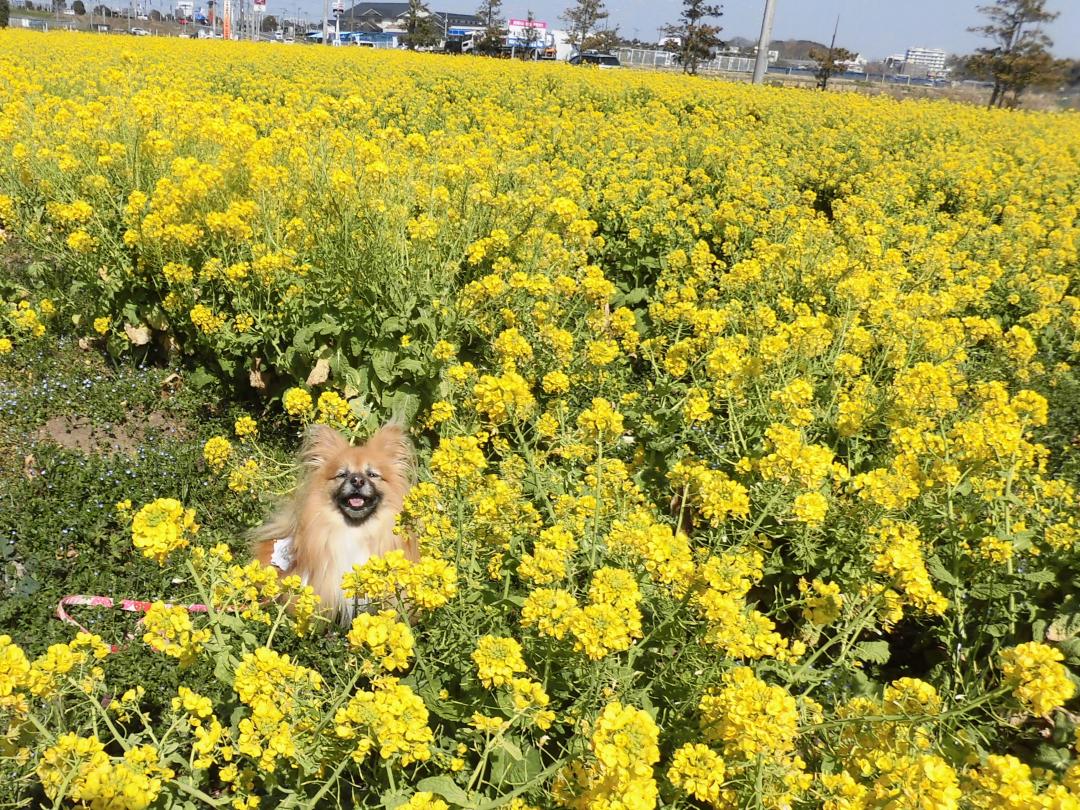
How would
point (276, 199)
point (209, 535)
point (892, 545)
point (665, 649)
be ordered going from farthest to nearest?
point (276, 199) → point (209, 535) → point (892, 545) → point (665, 649)

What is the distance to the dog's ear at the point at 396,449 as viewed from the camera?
309cm

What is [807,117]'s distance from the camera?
534 inches

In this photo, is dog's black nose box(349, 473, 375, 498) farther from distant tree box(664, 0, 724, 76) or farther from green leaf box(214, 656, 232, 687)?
distant tree box(664, 0, 724, 76)

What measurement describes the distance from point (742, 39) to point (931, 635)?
78.7 m

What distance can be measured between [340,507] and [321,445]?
0.27 metres

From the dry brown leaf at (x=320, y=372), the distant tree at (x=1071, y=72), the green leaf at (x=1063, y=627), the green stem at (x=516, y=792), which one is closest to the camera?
the green stem at (x=516, y=792)

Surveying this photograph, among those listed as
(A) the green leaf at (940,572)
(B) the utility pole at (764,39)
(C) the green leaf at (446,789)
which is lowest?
(C) the green leaf at (446,789)

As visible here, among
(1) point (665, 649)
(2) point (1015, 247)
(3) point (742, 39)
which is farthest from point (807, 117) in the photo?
(3) point (742, 39)

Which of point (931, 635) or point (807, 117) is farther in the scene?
point (807, 117)

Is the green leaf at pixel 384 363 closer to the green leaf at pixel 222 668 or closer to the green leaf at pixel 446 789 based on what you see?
the green leaf at pixel 222 668

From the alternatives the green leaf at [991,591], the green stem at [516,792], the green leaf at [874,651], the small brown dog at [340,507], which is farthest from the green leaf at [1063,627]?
→ the small brown dog at [340,507]

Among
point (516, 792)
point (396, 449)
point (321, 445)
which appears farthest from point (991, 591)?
point (321, 445)

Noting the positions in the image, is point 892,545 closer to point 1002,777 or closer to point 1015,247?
point 1002,777

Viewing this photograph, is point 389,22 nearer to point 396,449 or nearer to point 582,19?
point 582,19
